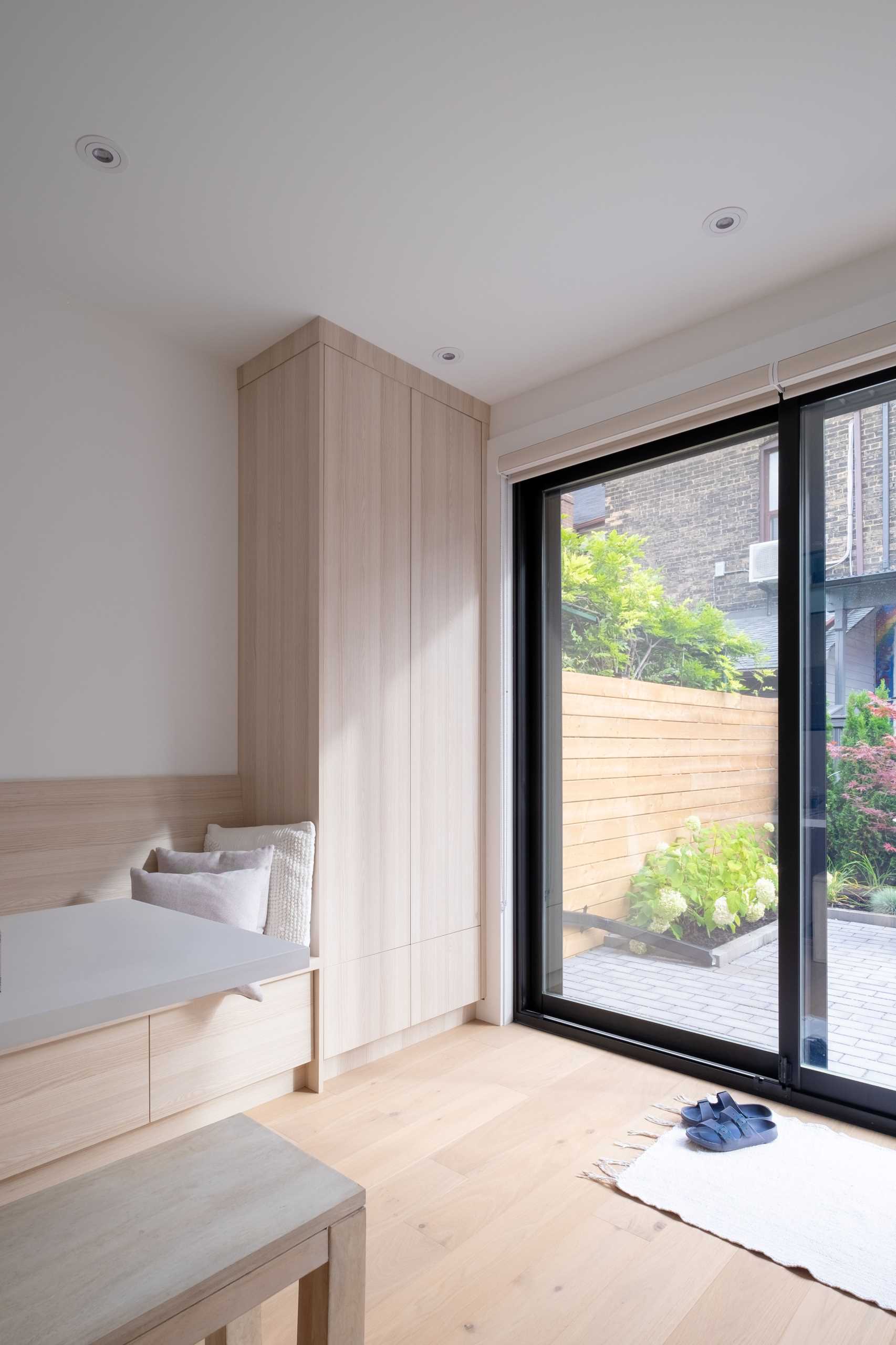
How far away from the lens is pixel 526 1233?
1.91 metres

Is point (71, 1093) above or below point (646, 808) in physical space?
below

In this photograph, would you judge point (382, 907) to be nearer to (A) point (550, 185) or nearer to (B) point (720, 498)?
(B) point (720, 498)

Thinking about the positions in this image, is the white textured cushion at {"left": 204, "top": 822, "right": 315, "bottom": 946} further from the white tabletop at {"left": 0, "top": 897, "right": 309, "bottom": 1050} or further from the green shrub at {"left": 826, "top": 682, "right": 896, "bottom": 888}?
the green shrub at {"left": 826, "top": 682, "right": 896, "bottom": 888}

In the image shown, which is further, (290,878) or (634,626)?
(634,626)

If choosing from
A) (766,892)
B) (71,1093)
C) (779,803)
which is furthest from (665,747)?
(71,1093)

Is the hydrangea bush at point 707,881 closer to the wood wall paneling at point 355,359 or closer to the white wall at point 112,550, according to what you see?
the white wall at point 112,550

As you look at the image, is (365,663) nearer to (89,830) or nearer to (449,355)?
(89,830)

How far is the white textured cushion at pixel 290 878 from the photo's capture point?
2.61m

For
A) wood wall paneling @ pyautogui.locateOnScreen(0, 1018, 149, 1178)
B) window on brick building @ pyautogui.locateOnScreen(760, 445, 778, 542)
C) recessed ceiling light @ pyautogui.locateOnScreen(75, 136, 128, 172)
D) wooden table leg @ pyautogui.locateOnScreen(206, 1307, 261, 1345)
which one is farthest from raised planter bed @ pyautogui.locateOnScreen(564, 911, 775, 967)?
recessed ceiling light @ pyautogui.locateOnScreen(75, 136, 128, 172)

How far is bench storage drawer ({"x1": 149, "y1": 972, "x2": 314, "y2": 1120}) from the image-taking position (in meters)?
2.25

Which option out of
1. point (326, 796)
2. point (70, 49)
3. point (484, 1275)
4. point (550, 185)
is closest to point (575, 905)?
point (326, 796)

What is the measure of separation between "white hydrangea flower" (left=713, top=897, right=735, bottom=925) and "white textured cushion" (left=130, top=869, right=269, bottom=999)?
5.08 feet

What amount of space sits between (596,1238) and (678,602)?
77.8 inches

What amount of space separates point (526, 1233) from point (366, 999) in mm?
1054
